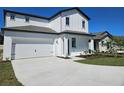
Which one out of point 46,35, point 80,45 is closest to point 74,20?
point 80,45

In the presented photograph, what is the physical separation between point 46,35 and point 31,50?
322cm

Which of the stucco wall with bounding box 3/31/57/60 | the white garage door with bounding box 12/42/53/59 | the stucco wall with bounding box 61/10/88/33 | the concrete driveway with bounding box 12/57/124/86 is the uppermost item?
the stucco wall with bounding box 61/10/88/33

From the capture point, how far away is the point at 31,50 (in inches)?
611

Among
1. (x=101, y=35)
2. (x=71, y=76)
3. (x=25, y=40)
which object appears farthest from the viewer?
(x=101, y=35)

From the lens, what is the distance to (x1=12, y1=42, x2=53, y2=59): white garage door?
46.8 ft

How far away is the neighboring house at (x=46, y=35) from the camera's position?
14.3 metres

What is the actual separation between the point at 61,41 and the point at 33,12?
7379 mm

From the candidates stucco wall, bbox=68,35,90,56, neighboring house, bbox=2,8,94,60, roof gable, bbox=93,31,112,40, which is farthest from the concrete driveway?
roof gable, bbox=93,31,112,40

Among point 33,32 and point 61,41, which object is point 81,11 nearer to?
point 61,41

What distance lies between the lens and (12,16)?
1761 centimetres

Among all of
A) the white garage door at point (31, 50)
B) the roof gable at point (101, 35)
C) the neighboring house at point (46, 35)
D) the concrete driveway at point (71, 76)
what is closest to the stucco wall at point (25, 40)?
the neighboring house at point (46, 35)

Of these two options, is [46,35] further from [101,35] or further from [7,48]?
[101,35]

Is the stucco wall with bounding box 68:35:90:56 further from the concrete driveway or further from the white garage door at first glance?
the concrete driveway

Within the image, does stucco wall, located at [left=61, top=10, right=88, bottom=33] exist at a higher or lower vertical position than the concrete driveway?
higher
